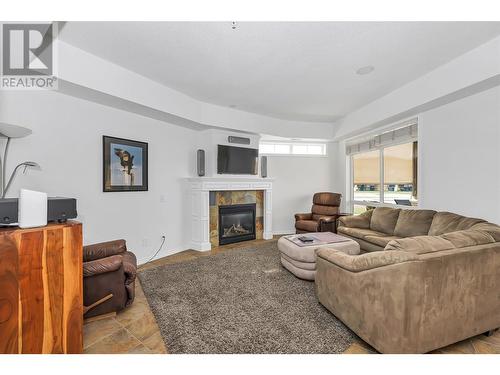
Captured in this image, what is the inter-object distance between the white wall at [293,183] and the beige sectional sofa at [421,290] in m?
4.07

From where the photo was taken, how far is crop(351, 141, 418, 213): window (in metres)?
4.36

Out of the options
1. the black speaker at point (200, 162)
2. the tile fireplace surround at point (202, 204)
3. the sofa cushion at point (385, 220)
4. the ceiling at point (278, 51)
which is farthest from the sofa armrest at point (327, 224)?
the black speaker at point (200, 162)

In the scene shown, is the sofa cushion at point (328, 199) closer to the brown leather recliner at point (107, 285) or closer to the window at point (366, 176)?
the window at point (366, 176)

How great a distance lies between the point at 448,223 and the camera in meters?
2.99

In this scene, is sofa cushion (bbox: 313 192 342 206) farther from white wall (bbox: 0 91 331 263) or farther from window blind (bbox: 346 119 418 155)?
white wall (bbox: 0 91 331 263)

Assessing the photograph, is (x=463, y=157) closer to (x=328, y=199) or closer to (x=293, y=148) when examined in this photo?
(x=328, y=199)

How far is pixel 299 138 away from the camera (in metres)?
5.85

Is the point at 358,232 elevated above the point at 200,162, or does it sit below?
below

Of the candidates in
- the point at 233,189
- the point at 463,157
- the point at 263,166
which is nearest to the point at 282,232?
the point at 263,166

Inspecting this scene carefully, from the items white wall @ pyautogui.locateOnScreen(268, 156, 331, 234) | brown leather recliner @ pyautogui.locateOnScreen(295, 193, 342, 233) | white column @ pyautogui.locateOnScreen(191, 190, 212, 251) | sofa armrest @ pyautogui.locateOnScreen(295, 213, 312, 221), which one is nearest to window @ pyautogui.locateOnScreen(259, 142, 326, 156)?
white wall @ pyautogui.locateOnScreen(268, 156, 331, 234)

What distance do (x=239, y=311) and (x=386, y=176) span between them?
164 inches

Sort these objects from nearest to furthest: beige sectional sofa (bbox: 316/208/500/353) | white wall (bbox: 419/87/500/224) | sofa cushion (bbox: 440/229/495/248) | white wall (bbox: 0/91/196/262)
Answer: beige sectional sofa (bbox: 316/208/500/353)
sofa cushion (bbox: 440/229/495/248)
white wall (bbox: 0/91/196/262)
white wall (bbox: 419/87/500/224)

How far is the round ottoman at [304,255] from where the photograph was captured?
10.1 ft

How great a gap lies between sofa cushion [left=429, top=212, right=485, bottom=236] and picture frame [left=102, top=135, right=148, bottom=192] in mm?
4214
